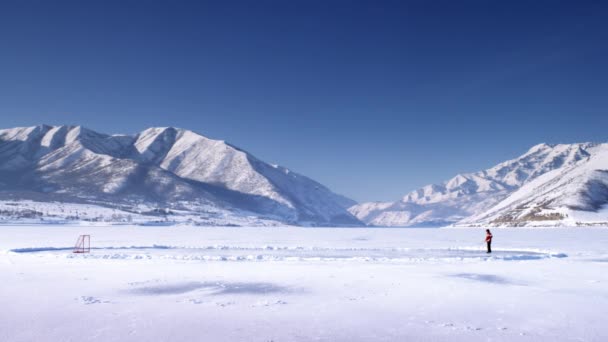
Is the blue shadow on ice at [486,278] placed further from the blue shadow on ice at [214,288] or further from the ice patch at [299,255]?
the blue shadow on ice at [214,288]

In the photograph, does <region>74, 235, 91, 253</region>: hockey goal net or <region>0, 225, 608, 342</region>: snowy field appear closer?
<region>0, 225, 608, 342</region>: snowy field

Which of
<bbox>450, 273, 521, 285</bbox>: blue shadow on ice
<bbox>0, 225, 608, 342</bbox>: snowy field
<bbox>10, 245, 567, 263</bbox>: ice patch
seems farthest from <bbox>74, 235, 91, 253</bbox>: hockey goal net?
<bbox>450, 273, 521, 285</bbox>: blue shadow on ice

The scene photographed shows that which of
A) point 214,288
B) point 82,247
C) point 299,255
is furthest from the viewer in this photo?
point 82,247

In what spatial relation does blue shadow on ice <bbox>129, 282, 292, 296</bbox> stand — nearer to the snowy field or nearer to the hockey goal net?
the snowy field

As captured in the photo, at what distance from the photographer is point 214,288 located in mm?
19297

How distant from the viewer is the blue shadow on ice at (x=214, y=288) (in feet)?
59.8

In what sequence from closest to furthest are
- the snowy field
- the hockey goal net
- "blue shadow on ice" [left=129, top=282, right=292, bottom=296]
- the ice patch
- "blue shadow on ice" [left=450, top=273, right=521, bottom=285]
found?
the snowy field < "blue shadow on ice" [left=129, top=282, right=292, bottom=296] < "blue shadow on ice" [left=450, top=273, right=521, bottom=285] < the ice patch < the hockey goal net

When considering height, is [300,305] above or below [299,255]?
below

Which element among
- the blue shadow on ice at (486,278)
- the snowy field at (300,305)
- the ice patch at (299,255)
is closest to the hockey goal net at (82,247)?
the ice patch at (299,255)

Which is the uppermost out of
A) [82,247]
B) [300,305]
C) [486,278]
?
[82,247]

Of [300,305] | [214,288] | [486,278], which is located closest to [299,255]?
[486,278]

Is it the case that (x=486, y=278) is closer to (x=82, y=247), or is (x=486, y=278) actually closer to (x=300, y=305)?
(x=300, y=305)

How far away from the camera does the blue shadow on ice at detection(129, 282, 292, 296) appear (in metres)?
18.2

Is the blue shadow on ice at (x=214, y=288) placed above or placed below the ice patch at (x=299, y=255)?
below
